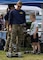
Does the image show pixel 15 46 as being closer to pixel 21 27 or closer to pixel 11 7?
pixel 21 27

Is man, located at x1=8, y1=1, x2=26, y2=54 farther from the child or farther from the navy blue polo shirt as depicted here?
the child

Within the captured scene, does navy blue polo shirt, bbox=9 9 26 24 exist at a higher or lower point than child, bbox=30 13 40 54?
higher

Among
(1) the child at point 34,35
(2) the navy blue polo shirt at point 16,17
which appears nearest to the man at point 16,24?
(2) the navy blue polo shirt at point 16,17

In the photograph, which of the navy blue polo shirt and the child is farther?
the child

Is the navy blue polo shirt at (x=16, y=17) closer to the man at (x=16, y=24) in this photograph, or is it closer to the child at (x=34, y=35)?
the man at (x=16, y=24)

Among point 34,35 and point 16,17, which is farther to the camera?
point 34,35

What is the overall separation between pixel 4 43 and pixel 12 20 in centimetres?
231

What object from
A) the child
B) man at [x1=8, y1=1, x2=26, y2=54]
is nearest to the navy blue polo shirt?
man at [x1=8, y1=1, x2=26, y2=54]

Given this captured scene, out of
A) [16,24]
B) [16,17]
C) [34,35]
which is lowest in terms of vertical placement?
[34,35]

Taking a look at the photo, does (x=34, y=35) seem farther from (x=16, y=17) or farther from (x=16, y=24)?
(x=16, y=17)

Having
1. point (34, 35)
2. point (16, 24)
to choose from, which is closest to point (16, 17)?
point (16, 24)

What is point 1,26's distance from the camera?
12.1 metres

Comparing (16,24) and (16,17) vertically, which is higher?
(16,17)

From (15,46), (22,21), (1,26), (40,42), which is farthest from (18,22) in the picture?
(1,26)
